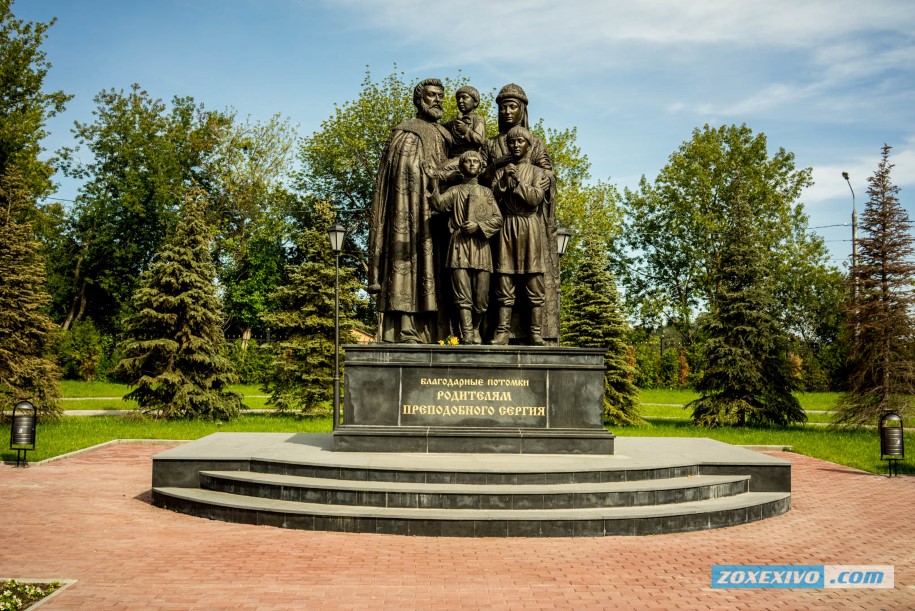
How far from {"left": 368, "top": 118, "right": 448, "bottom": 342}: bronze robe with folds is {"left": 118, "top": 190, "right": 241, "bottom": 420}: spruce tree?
39.5 ft

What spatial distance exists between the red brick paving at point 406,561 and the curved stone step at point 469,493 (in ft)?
1.92

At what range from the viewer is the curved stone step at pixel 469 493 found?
28.0ft

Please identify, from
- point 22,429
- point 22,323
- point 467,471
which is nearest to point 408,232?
point 467,471

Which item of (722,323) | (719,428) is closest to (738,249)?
(722,323)

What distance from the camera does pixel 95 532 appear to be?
827 centimetres

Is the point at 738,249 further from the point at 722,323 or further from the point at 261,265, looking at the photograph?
the point at 261,265

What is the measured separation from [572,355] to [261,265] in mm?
35795

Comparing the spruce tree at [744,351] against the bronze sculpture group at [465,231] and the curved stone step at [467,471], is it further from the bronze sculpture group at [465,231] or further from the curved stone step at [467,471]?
Result: the curved stone step at [467,471]

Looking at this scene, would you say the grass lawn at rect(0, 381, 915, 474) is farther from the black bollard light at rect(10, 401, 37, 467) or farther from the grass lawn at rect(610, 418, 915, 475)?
the black bollard light at rect(10, 401, 37, 467)

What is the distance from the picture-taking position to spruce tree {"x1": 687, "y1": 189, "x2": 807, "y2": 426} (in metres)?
23.5

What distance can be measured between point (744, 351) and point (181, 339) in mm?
15960

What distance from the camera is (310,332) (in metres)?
24.1

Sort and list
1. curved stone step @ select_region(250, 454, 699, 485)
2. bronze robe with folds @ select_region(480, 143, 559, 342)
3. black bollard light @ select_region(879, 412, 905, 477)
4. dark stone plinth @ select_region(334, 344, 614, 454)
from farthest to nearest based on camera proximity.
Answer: black bollard light @ select_region(879, 412, 905, 477)
bronze robe with folds @ select_region(480, 143, 559, 342)
dark stone plinth @ select_region(334, 344, 614, 454)
curved stone step @ select_region(250, 454, 699, 485)

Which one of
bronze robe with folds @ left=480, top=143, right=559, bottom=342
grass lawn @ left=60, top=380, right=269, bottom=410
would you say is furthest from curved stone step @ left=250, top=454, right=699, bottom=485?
grass lawn @ left=60, top=380, right=269, bottom=410
